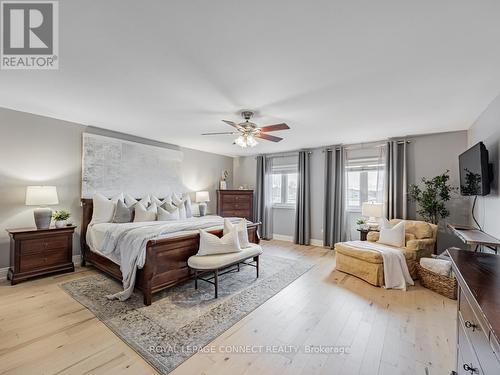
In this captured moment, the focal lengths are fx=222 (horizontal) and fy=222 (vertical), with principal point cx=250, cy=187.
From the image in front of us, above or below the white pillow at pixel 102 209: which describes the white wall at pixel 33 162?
above

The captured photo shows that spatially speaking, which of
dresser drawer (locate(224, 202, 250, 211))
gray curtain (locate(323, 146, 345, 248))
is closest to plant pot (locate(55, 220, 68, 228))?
dresser drawer (locate(224, 202, 250, 211))

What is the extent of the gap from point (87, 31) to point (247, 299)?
3.03 m

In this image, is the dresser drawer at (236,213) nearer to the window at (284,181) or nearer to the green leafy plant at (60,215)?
the window at (284,181)

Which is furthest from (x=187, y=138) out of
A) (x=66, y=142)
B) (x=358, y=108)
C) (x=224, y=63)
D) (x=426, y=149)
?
(x=426, y=149)

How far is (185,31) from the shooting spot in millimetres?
1605

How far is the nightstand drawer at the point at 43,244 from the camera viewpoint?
3.12 m

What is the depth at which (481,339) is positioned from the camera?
37.0 inches

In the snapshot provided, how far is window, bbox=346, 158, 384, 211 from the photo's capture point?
4.71 meters

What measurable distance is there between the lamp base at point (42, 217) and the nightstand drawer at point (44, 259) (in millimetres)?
408

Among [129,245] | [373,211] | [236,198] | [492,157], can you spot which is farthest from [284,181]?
[129,245]

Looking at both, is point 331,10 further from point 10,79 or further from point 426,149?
point 426,149

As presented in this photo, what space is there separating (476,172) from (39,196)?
18.9 feet

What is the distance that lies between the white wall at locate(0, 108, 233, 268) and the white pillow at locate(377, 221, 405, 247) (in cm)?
532

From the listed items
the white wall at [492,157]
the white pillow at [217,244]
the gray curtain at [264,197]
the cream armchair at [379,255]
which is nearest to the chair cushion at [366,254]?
the cream armchair at [379,255]
